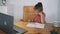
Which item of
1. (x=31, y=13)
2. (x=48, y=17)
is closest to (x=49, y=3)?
(x=48, y=17)

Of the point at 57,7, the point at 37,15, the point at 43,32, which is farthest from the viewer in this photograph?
the point at 57,7

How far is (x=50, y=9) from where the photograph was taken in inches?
159

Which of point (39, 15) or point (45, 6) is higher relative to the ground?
point (45, 6)

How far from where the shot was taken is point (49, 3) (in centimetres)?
401

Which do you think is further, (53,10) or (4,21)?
(53,10)

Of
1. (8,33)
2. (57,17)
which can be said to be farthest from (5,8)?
(8,33)

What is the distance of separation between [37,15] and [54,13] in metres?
1.35

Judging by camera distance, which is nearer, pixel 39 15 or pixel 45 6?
pixel 39 15

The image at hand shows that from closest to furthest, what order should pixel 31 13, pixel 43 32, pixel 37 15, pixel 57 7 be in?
pixel 43 32, pixel 37 15, pixel 31 13, pixel 57 7

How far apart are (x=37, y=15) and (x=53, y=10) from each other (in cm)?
132

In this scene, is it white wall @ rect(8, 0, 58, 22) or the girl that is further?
white wall @ rect(8, 0, 58, 22)

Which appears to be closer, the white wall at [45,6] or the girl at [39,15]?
the girl at [39,15]

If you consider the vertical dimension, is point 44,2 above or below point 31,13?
above

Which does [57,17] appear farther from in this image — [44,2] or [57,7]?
[44,2]
